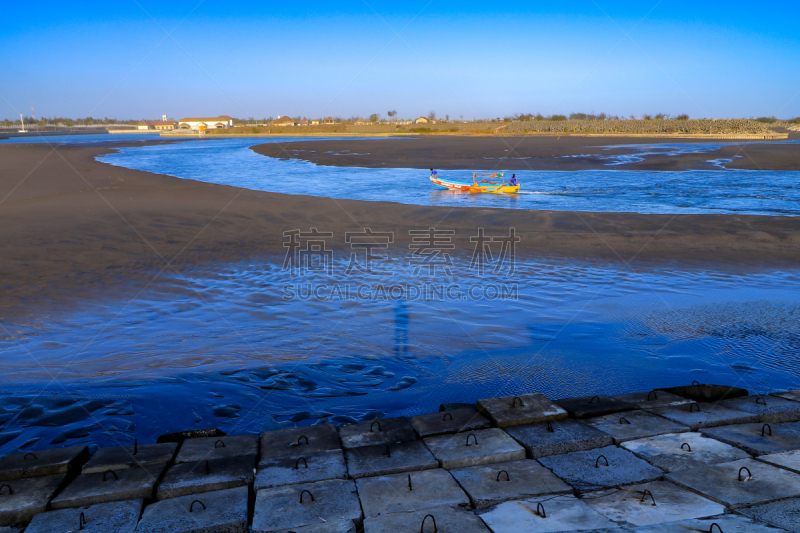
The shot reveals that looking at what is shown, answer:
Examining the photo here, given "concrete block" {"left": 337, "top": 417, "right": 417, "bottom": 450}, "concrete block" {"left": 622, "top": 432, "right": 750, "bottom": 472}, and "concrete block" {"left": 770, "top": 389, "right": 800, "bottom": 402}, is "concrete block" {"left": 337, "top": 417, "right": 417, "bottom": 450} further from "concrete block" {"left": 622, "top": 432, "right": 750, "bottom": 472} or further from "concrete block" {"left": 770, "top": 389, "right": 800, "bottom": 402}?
"concrete block" {"left": 770, "top": 389, "right": 800, "bottom": 402}

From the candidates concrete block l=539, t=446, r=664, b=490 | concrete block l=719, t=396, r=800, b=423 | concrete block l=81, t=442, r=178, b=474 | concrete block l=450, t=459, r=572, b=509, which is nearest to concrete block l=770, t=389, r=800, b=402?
concrete block l=719, t=396, r=800, b=423

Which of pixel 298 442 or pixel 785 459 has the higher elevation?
pixel 785 459

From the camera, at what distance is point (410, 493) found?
3.80m

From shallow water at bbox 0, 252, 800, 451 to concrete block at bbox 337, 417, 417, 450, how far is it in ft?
1.91

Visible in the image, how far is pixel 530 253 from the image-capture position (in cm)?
1207

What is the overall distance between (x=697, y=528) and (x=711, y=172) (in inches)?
1211

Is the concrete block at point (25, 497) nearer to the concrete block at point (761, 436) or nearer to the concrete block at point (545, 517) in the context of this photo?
the concrete block at point (545, 517)

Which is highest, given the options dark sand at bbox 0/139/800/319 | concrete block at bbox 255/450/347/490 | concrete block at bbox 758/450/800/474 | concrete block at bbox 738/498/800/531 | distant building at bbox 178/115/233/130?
distant building at bbox 178/115/233/130

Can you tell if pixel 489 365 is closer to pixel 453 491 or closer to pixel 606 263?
pixel 453 491

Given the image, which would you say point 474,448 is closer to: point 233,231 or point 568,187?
point 233,231

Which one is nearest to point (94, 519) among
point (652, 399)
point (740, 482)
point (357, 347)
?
point (357, 347)

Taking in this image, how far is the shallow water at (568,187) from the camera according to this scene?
18781 millimetres

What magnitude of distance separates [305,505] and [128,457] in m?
1.57

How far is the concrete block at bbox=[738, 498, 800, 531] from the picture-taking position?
3334 millimetres
